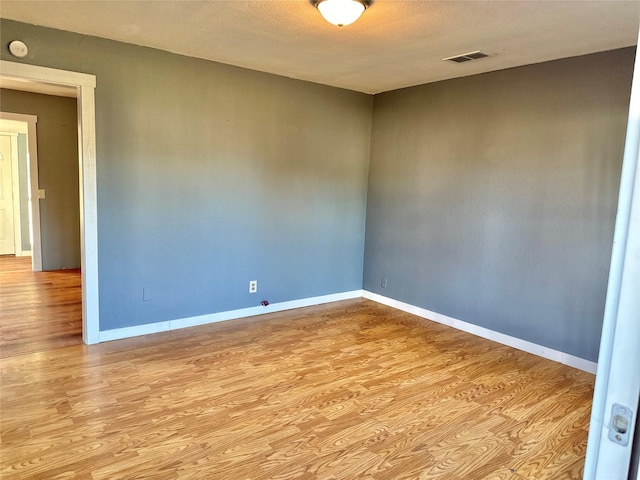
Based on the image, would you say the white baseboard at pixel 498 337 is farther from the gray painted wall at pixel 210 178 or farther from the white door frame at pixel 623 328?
the white door frame at pixel 623 328

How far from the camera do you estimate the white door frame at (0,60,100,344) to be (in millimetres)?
3059

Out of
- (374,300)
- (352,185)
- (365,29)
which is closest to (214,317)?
(374,300)

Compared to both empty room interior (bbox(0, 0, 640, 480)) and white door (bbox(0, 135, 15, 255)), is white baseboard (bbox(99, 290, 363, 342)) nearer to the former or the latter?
empty room interior (bbox(0, 0, 640, 480))

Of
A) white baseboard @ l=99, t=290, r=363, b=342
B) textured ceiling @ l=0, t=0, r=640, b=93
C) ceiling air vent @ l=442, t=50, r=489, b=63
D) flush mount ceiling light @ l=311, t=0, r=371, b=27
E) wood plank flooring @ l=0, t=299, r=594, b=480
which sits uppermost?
ceiling air vent @ l=442, t=50, r=489, b=63

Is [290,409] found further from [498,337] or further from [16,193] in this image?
[16,193]

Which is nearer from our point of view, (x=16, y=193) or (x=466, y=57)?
(x=466, y=57)

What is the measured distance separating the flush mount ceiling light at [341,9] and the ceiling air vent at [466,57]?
49.0 inches

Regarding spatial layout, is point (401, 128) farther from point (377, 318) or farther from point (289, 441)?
point (289, 441)

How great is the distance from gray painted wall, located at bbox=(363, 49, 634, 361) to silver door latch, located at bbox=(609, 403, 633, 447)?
3002 millimetres

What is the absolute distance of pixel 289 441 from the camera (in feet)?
7.51

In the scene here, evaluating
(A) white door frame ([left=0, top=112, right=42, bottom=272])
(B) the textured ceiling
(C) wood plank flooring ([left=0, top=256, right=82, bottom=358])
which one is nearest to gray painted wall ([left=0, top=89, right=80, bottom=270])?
(A) white door frame ([left=0, top=112, right=42, bottom=272])

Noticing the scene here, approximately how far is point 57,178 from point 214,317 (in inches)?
147

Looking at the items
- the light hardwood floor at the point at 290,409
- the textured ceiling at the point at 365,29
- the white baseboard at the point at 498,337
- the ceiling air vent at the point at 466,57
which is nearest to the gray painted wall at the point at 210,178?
the textured ceiling at the point at 365,29

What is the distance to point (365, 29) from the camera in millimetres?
2812
